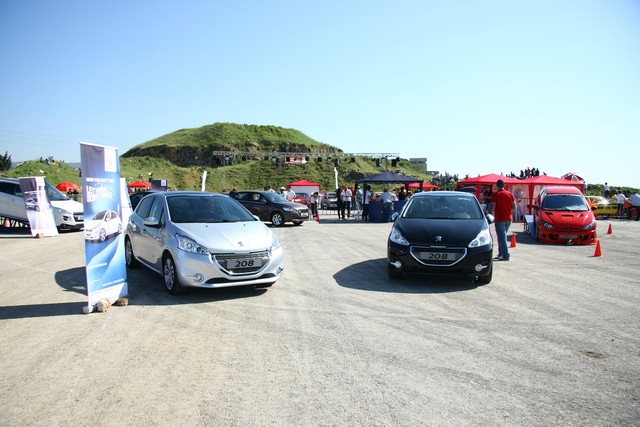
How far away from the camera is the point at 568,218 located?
545 inches

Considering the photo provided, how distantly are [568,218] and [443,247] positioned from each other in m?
8.49

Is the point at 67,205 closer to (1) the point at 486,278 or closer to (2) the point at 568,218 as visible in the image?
(1) the point at 486,278

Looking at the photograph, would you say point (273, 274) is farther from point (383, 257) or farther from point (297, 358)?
point (383, 257)

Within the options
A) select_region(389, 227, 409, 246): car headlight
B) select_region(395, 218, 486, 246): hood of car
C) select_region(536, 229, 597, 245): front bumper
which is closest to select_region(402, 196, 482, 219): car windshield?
select_region(395, 218, 486, 246): hood of car

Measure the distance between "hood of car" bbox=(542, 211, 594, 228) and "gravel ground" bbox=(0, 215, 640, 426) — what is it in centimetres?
580

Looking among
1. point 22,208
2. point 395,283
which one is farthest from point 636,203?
point 22,208

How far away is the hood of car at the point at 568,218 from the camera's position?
13.6 metres

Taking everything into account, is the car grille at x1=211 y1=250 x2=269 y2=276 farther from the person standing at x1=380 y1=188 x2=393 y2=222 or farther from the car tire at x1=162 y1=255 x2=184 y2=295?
the person standing at x1=380 y1=188 x2=393 y2=222

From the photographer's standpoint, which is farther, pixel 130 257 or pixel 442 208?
pixel 130 257

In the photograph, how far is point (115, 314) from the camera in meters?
5.98

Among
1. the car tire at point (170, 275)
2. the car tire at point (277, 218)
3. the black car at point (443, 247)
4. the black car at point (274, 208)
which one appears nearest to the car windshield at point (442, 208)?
the black car at point (443, 247)

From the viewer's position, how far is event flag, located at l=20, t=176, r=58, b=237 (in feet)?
52.3

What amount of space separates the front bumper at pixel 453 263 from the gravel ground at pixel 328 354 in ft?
1.02

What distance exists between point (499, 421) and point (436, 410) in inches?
17.4
